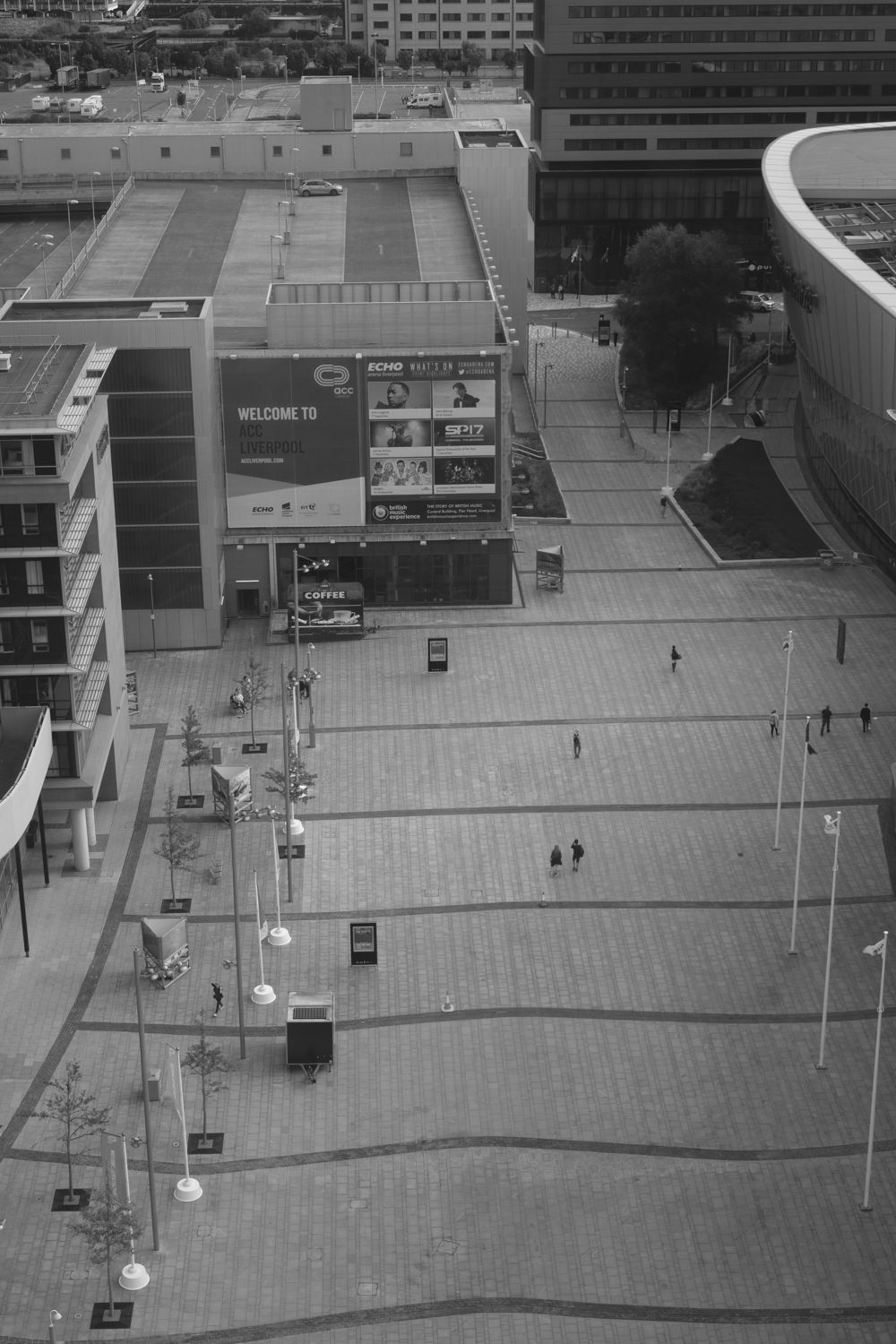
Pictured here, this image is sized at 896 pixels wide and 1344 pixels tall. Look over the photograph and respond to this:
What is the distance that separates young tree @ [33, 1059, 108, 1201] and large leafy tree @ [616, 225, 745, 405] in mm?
69599

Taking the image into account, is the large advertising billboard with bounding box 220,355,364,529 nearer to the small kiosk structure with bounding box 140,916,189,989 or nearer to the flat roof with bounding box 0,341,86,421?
the flat roof with bounding box 0,341,86,421

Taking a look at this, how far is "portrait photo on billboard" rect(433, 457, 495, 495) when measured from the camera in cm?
8838

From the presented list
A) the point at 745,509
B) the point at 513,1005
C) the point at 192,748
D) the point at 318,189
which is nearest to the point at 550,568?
the point at 745,509

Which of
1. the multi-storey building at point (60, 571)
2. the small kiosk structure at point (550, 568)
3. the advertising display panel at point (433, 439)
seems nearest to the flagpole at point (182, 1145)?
the multi-storey building at point (60, 571)

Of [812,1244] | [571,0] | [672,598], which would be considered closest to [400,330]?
[672,598]

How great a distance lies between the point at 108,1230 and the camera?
4525cm

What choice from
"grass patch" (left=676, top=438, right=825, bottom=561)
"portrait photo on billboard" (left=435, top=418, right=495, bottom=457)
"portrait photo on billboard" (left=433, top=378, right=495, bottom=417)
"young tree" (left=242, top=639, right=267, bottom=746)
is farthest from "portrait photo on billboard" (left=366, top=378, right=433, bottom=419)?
"grass patch" (left=676, top=438, right=825, bottom=561)

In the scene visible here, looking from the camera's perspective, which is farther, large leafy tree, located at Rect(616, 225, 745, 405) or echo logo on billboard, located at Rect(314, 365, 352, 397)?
large leafy tree, located at Rect(616, 225, 745, 405)

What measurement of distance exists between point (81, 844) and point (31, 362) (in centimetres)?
1748

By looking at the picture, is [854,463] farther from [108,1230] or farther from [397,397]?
[108,1230]

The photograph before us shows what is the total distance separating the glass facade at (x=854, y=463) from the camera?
87.4 meters

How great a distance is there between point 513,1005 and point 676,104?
332 feet

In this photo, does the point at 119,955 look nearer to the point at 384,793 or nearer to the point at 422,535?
the point at 384,793

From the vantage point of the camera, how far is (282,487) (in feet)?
288
